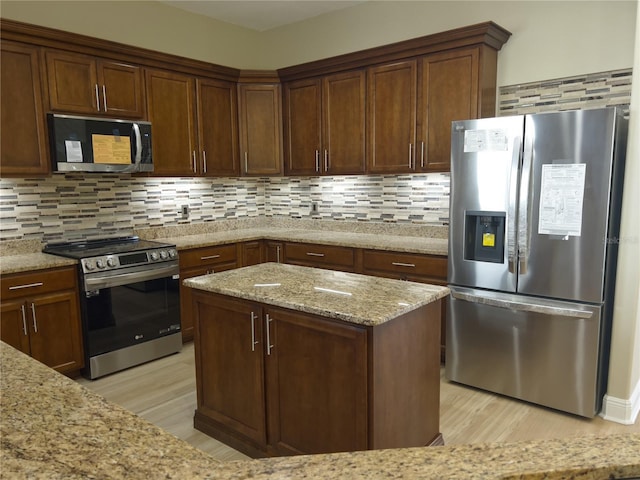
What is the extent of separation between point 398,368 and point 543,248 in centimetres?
134

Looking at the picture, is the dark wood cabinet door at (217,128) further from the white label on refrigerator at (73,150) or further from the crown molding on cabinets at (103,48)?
the white label on refrigerator at (73,150)

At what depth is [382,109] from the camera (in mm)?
4012

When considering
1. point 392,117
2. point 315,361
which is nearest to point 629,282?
point 315,361

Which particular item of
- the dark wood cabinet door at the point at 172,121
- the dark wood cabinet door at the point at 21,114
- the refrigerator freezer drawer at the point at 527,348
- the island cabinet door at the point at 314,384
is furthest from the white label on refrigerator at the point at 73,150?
the refrigerator freezer drawer at the point at 527,348

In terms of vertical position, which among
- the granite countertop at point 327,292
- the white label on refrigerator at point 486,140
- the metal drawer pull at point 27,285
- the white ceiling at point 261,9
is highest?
the white ceiling at point 261,9

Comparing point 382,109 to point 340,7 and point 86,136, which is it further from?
point 86,136

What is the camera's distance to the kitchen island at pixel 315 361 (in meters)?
1.90

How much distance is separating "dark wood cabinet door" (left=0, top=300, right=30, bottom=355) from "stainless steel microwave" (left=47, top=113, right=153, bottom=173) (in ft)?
3.29

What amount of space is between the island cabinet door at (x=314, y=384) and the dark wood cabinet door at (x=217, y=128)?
2632 mm

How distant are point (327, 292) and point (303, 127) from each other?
2.79 metres

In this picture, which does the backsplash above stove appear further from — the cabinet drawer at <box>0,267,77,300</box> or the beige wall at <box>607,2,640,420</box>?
the beige wall at <box>607,2,640,420</box>

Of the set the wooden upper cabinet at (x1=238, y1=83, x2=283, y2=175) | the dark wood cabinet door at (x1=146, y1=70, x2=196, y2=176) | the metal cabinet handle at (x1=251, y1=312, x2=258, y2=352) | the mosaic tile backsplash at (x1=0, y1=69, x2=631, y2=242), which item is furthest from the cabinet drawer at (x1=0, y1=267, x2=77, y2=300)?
the wooden upper cabinet at (x1=238, y1=83, x2=283, y2=175)

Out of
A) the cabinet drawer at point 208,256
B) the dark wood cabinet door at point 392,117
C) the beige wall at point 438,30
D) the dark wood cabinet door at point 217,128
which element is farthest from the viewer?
the dark wood cabinet door at point 217,128

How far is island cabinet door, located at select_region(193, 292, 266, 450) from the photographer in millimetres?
2264
